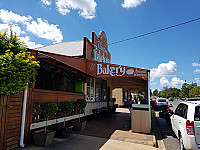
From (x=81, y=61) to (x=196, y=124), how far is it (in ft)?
23.3

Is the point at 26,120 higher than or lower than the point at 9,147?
higher

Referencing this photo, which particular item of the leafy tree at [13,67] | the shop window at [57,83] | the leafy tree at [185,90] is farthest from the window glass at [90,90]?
the leafy tree at [185,90]

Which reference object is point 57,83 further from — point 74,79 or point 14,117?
point 14,117

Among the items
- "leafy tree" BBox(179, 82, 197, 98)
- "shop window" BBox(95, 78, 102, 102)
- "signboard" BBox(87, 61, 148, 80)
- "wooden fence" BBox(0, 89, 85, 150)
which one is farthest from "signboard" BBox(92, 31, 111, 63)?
"leafy tree" BBox(179, 82, 197, 98)

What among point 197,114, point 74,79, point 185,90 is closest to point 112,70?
point 74,79

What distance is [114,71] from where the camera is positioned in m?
8.66

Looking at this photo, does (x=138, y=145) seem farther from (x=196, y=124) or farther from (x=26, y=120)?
(x=26, y=120)

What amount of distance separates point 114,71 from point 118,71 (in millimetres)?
242

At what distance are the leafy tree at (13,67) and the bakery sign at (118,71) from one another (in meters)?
5.50

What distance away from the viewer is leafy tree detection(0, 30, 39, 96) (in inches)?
124

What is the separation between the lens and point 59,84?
9453 mm

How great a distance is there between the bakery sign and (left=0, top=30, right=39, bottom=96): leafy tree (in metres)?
5.50

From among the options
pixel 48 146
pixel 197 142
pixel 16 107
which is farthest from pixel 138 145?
pixel 16 107

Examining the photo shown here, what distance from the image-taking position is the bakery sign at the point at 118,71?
813cm
